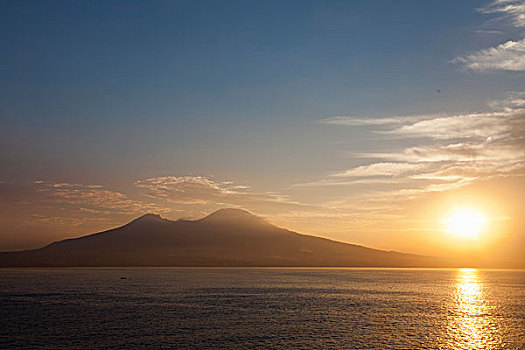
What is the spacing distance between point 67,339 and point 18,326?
13.0 metres

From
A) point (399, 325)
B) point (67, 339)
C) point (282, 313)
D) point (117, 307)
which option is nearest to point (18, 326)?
point (67, 339)

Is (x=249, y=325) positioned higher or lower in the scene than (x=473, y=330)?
higher

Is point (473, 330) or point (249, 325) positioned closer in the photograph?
point (249, 325)

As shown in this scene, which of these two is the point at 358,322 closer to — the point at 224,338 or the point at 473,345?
the point at 473,345

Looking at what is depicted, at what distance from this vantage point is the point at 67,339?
54000 mm

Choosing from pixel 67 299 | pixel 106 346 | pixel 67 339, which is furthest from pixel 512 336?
pixel 67 299

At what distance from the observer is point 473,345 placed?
55344 millimetres

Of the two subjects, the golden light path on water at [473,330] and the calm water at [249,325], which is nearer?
the calm water at [249,325]

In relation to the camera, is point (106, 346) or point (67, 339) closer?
point (106, 346)

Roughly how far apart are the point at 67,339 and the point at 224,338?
17.9m

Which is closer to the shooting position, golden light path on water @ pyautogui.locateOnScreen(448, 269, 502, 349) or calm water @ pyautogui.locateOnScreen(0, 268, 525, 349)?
calm water @ pyautogui.locateOnScreen(0, 268, 525, 349)

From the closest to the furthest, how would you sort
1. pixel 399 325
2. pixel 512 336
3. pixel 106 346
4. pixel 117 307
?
pixel 106 346, pixel 512 336, pixel 399 325, pixel 117 307

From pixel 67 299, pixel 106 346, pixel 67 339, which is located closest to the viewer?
pixel 106 346

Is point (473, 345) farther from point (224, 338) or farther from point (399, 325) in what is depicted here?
point (224, 338)
